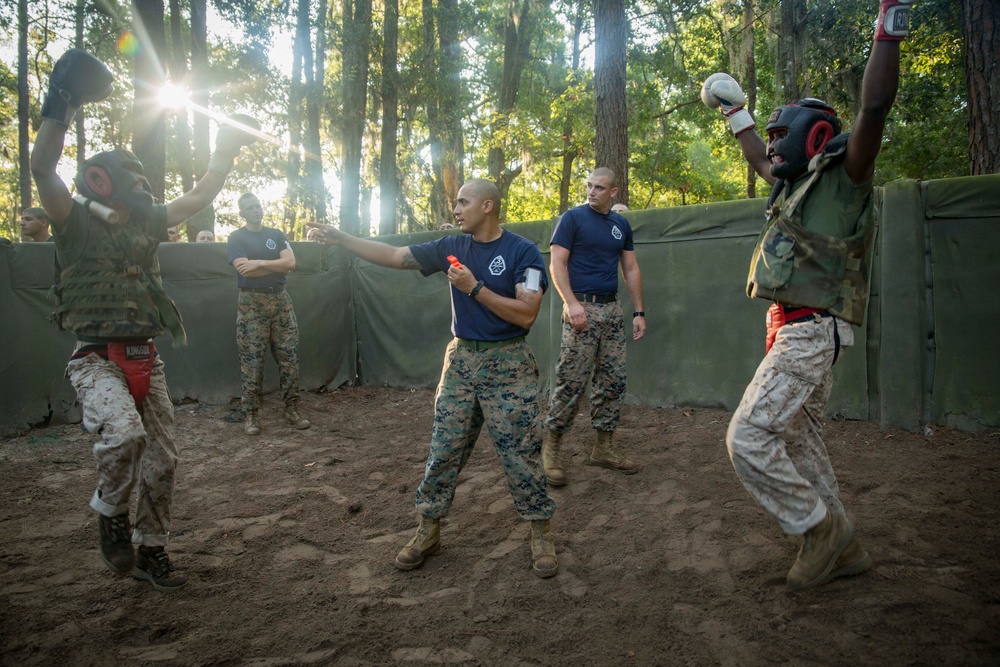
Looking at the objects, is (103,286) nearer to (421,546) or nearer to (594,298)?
(421,546)

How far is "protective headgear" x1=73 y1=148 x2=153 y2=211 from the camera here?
129 inches

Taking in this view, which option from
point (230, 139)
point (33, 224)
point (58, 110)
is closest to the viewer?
point (58, 110)

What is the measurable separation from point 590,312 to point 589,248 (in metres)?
0.48

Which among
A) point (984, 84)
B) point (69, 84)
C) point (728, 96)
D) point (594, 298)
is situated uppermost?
point (984, 84)

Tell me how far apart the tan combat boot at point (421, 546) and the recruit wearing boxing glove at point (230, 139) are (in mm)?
2223

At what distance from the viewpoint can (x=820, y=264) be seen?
2855 mm

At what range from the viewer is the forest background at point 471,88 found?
37.6 ft

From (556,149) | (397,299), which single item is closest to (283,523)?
(397,299)

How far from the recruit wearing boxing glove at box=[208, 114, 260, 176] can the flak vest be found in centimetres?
276

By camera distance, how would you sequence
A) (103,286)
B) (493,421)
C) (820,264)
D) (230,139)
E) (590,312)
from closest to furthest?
1. (820,264)
2. (103,286)
3. (493,421)
4. (230,139)
5. (590,312)

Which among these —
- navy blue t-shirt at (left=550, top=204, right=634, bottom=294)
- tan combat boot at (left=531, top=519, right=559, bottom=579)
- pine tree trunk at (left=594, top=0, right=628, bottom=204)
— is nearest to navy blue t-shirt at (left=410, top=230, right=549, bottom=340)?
tan combat boot at (left=531, top=519, right=559, bottom=579)

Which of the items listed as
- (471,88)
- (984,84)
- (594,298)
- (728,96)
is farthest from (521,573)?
(471,88)

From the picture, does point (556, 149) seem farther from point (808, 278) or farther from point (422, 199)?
point (808, 278)

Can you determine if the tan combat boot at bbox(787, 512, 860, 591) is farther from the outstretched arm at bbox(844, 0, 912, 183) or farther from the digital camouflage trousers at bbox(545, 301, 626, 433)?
the digital camouflage trousers at bbox(545, 301, 626, 433)
